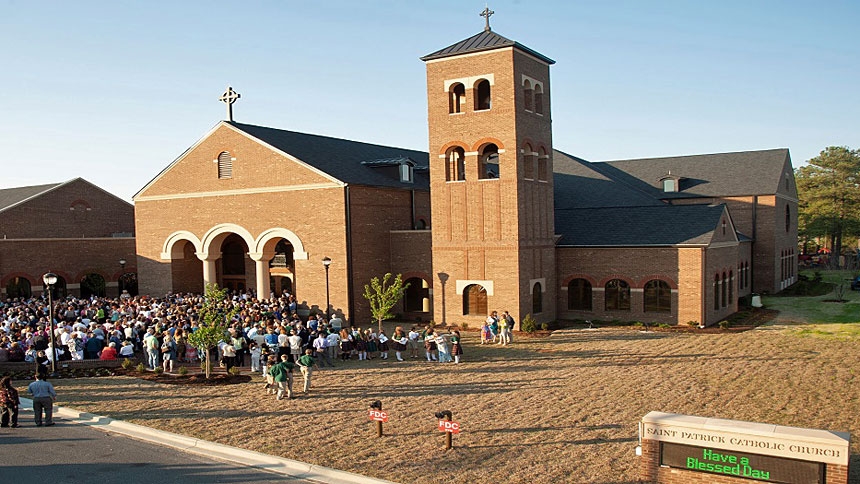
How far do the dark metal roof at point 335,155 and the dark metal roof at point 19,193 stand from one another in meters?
19.6

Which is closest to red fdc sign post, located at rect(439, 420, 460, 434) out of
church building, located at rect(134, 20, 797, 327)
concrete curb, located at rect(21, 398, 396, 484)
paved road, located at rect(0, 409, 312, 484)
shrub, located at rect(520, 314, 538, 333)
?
concrete curb, located at rect(21, 398, 396, 484)

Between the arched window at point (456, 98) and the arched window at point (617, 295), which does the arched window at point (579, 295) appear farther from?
the arched window at point (456, 98)

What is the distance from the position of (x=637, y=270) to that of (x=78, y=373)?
2421cm

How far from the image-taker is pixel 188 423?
1711cm

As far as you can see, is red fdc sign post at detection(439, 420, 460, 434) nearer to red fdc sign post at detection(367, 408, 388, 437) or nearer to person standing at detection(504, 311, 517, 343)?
red fdc sign post at detection(367, 408, 388, 437)

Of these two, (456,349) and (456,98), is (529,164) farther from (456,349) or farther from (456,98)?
(456,349)

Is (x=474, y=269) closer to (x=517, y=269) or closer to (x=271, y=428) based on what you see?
(x=517, y=269)

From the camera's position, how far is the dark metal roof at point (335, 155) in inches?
1444

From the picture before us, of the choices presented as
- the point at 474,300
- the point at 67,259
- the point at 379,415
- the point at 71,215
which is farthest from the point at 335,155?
the point at 379,415

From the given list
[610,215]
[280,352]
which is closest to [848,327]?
[610,215]

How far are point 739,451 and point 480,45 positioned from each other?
2455cm

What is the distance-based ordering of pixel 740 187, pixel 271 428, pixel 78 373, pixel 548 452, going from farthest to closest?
pixel 740 187
pixel 78 373
pixel 271 428
pixel 548 452

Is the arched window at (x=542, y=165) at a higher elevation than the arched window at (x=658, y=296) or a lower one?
higher

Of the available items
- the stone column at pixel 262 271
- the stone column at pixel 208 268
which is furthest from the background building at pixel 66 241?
the stone column at pixel 262 271
